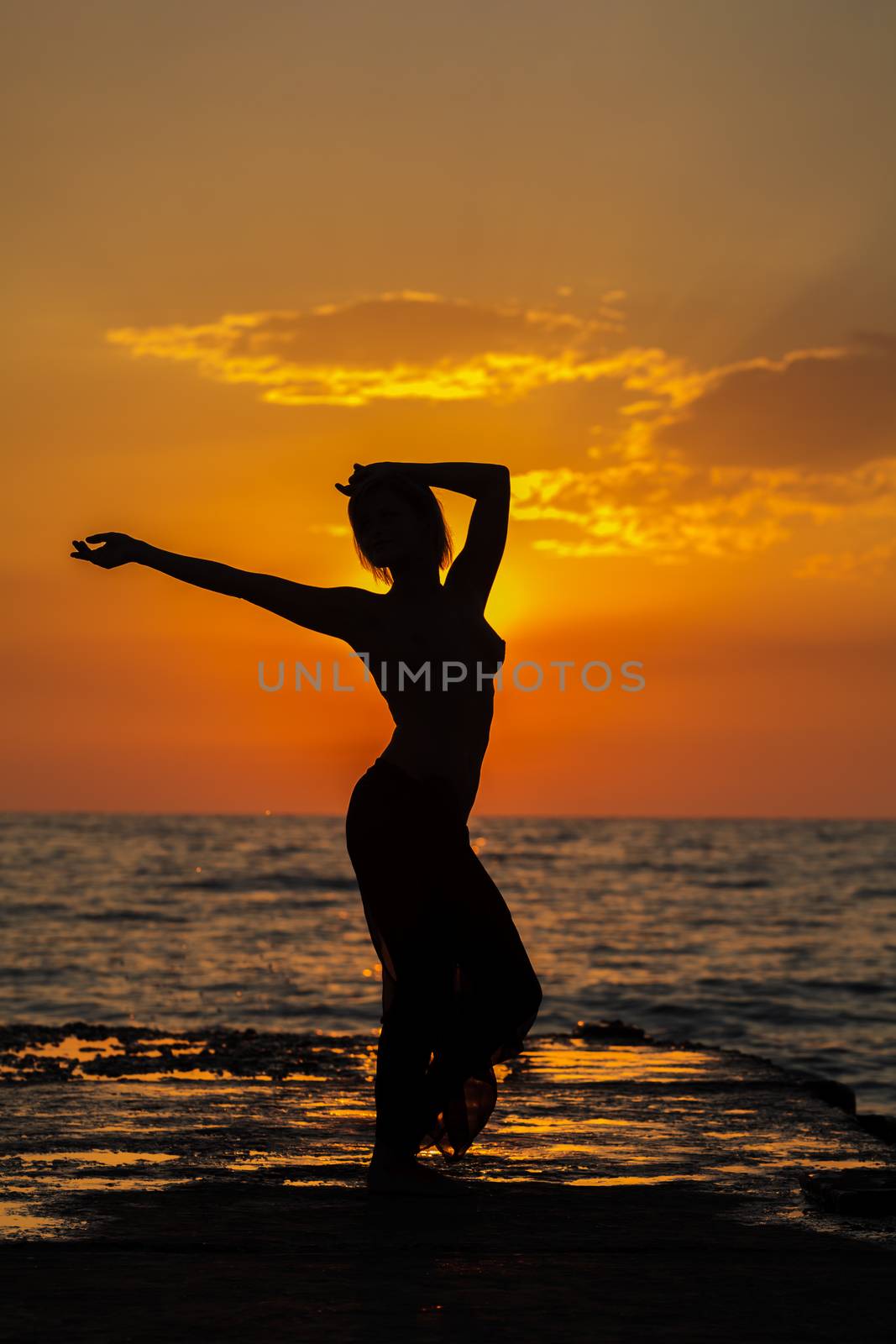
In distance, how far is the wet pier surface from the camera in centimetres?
326

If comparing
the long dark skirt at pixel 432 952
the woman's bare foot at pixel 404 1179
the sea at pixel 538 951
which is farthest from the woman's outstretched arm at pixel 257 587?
the sea at pixel 538 951

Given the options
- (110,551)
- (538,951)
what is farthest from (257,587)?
(538,951)

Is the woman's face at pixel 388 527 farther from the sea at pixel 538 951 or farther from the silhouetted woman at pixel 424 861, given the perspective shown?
the sea at pixel 538 951

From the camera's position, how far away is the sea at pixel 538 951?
49.4ft

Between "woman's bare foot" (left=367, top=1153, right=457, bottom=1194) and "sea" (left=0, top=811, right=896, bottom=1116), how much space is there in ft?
18.3

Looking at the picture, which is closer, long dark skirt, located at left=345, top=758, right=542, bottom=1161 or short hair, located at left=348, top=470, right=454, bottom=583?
long dark skirt, located at left=345, top=758, right=542, bottom=1161

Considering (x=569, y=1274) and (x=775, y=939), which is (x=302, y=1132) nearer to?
(x=569, y=1274)

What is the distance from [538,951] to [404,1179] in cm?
2046

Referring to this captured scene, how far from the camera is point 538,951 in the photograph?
977 inches

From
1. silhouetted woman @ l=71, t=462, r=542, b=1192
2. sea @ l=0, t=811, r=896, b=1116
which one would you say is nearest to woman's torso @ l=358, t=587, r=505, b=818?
silhouetted woman @ l=71, t=462, r=542, b=1192

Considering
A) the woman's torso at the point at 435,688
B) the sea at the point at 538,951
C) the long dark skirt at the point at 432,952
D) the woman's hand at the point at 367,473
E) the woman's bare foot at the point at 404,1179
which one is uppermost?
the woman's hand at the point at 367,473

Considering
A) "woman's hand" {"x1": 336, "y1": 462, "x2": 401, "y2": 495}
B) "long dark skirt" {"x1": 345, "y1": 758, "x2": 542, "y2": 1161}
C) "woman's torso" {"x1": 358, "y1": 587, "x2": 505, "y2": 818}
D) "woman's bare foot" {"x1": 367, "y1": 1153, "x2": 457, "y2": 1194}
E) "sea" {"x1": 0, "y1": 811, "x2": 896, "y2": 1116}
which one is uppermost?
"woman's hand" {"x1": 336, "y1": 462, "x2": 401, "y2": 495}

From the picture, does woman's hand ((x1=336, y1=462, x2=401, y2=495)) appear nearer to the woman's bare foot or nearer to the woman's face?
the woman's face

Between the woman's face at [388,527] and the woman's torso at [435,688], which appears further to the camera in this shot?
the woman's face at [388,527]
